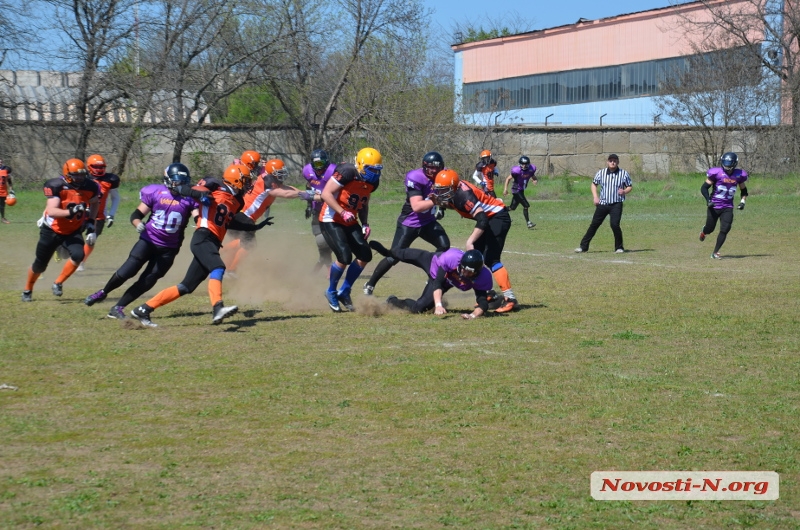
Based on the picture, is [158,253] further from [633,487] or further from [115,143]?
[115,143]

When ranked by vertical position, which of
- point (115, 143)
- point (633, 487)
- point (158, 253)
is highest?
point (115, 143)

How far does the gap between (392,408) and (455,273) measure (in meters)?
3.78

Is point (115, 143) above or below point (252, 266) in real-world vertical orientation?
above

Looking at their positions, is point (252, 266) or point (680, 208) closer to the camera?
point (252, 266)

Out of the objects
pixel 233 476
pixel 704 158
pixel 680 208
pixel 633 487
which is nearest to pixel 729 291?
pixel 633 487

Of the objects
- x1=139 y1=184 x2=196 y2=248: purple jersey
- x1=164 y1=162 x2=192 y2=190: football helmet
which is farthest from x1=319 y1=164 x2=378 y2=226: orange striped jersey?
x1=164 y1=162 x2=192 y2=190: football helmet

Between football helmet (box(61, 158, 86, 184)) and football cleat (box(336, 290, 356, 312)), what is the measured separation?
3.92m

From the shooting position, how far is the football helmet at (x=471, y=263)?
983 centimetres

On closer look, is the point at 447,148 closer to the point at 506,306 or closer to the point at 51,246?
the point at 51,246

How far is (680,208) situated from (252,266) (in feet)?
61.5

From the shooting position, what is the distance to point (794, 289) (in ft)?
40.7

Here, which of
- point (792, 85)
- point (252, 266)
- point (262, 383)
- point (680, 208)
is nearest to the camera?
point (262, 383)

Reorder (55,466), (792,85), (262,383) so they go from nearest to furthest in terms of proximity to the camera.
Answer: (55,466)
(262,383)
(792,85)

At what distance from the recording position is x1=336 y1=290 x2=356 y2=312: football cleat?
11.2m
